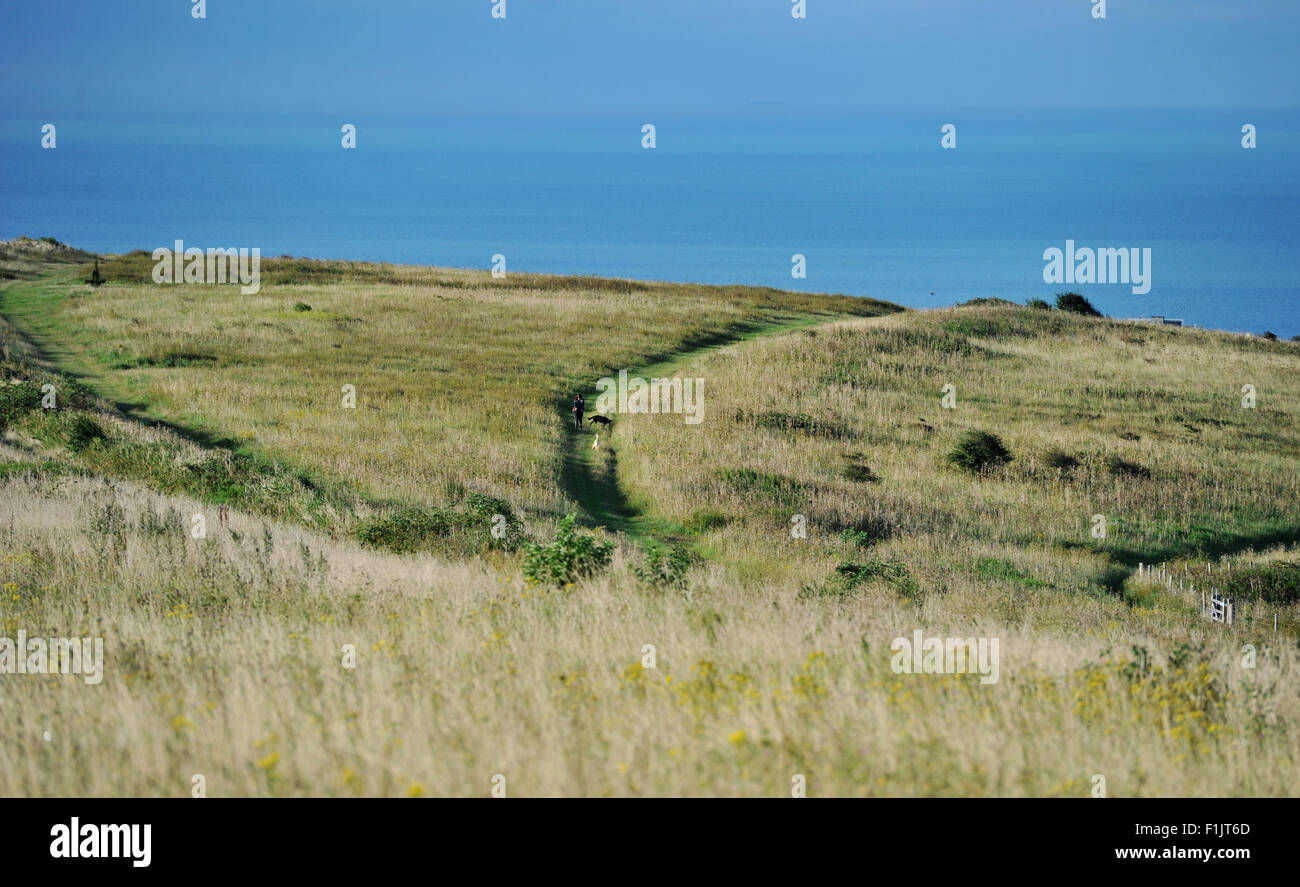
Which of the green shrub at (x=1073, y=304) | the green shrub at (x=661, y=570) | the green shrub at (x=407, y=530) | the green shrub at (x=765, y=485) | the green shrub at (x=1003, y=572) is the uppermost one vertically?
the green shrub at (x=1073, y=304)

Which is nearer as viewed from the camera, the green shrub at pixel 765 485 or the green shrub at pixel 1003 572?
the green shrub at pixel 1003 572

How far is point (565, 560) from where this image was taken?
1292 cm

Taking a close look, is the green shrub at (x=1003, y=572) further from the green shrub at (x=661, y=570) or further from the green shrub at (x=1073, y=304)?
the green shrub at (x=1073, y=304)

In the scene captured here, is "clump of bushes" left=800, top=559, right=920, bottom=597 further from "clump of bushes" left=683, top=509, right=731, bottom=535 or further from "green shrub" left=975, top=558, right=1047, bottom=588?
"clump of bushes" left=683, top=509, right=731, bottom=535

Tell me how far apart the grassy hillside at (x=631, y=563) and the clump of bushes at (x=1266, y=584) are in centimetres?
12

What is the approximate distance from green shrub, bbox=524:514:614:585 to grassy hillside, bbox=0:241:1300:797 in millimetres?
78

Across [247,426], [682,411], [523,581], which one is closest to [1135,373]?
[682,411]

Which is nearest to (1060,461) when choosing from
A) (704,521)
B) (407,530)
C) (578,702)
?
(704,521)

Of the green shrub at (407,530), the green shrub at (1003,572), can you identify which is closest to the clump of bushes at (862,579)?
the green shrub at (1003,572)

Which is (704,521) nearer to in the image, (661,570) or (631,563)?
(631,563)

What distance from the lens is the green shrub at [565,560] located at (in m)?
12.6

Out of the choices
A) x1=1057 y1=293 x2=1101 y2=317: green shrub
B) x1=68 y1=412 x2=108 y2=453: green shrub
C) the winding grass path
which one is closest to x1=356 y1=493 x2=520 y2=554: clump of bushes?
the winding grass path

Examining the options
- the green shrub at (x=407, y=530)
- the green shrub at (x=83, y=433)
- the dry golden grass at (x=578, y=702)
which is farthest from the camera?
the green shrub at (x=83, y=433)
